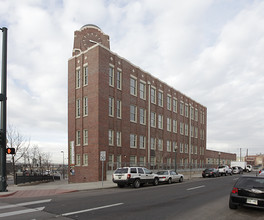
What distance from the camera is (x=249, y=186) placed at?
10047 mm

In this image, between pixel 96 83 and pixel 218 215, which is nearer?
pixel 218 215

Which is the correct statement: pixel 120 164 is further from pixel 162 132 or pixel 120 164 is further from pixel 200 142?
pixel 200 142

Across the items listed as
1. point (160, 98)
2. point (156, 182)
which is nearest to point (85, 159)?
point (156, 182)

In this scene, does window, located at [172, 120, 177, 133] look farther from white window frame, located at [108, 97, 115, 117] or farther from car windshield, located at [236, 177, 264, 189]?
car windshield, located at [236, 177, 264, 189]

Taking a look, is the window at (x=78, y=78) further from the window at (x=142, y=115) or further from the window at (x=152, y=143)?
the window at (x=152, y=143)

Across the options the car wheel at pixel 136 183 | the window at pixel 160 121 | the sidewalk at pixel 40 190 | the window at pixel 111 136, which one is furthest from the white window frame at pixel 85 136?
the window at pixel 160 121

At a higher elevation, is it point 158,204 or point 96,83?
point 96,83

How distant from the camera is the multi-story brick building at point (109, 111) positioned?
3036 centimetres

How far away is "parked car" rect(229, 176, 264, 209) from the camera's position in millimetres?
9641

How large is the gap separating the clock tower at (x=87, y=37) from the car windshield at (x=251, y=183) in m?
31.0

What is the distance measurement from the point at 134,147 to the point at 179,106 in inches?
681

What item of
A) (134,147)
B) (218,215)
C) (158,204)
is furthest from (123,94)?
(218,215)

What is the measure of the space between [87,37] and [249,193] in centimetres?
3311

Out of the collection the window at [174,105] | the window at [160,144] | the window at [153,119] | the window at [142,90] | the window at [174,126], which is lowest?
the window at [160,144]
